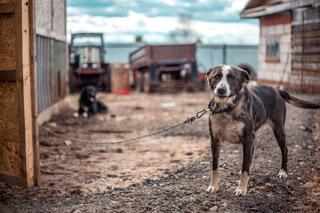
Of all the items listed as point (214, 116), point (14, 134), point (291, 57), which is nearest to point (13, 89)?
point (14, 134)

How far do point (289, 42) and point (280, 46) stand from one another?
3.01 feet

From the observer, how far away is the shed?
13766mm

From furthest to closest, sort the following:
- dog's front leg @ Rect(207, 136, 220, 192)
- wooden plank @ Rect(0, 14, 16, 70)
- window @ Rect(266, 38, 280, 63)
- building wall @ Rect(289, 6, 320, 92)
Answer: window @ Rect(266, 38, 280, 63), building wall @ Rect(289, 6, 320, 92), wooden plank @ Rect(0, 14, 16, 70), dog's front leg @ Rect(207, 136, 220, 192)

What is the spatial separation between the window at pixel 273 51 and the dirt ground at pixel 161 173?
600 cm


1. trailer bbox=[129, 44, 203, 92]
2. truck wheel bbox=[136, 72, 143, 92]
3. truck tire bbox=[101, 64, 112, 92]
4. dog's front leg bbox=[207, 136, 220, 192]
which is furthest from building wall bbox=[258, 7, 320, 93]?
dog's front leg bbox=[207, 136, 220, 192]

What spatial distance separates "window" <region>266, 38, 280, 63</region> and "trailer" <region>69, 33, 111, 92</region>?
7.44 metres

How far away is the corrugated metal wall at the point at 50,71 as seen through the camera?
34.2 ft

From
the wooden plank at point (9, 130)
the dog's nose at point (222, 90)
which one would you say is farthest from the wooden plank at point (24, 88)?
the dog's nose at point (222, 90)

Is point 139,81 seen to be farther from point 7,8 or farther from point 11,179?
point 7,8

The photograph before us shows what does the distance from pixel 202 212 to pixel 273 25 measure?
45.3 feet

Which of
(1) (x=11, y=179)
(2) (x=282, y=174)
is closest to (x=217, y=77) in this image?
(2) (x=282, y=174)

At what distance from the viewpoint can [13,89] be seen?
5.73 meters

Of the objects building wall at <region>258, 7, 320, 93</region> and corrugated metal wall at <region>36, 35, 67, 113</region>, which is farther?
building wall at <region>258, 7, 320, 93</region>

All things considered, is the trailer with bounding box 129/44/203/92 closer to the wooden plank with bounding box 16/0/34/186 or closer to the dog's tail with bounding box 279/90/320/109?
the dog's tail with bounding box 279/90/320/109
